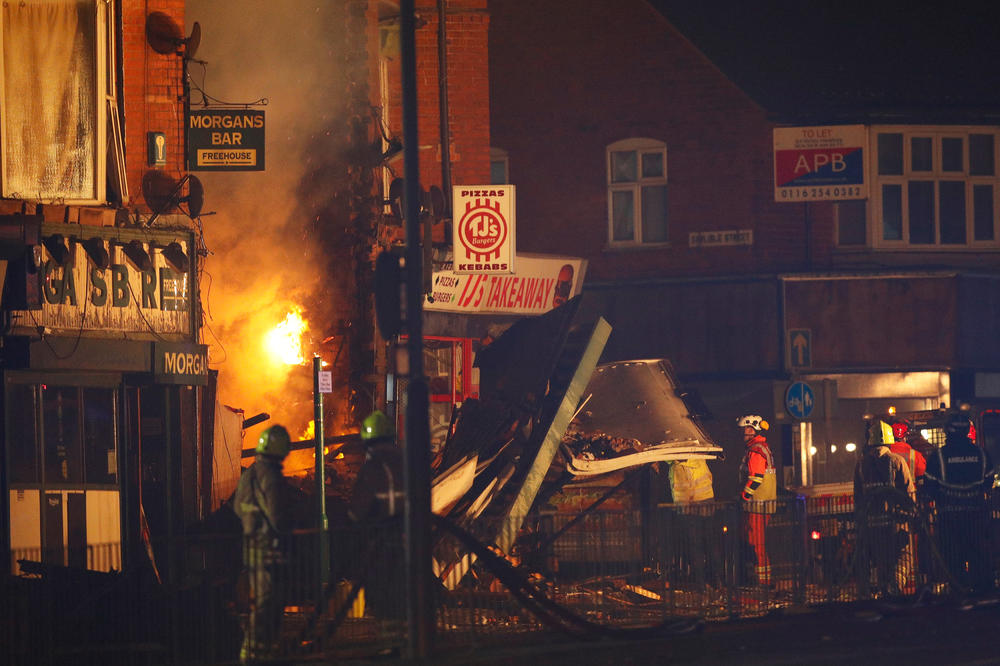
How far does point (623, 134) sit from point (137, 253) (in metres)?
12.2

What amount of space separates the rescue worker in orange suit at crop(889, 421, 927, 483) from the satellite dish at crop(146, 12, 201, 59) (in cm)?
990

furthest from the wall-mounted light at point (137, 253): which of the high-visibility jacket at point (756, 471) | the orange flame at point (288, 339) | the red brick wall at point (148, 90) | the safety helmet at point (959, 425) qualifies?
the safety helmet at point (959, 425)

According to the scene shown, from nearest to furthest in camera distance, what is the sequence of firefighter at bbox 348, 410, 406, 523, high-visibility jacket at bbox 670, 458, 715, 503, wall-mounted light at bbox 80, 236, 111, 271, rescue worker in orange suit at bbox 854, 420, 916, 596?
firefighter at bbox 348, 410, 406, 523 < rescue worker in orange suit at bbox 854, 420, 916, 596 < wall-mounted light at bbox 80, 236, 111, 271 < high-visibility jacket at bbox 670, 458, 715, 503

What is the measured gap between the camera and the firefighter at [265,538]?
35.8 feet

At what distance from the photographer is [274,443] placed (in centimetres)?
1106

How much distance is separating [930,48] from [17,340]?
19057mm

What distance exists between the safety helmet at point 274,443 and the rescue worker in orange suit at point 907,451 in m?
8.09

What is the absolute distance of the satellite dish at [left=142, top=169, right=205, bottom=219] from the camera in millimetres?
16516

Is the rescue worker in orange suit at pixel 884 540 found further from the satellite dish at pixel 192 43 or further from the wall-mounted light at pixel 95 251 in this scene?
the satellite dish at pixel 192 43

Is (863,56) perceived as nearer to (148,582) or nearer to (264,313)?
(264,313)

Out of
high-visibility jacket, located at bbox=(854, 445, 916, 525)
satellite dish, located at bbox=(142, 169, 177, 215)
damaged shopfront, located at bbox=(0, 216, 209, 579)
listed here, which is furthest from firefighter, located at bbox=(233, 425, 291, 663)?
high-visibility jacket, located at bbox=(854, 445, 916, 525)

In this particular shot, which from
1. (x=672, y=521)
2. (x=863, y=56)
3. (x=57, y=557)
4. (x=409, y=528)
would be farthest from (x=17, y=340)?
(x=863, y=56)

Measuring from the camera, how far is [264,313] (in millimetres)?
20312

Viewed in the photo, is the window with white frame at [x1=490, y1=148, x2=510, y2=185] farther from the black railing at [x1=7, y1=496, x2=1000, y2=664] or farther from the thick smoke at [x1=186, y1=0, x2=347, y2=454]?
the black railing at [x1=7, y1=496, x2=1000, y2=664]
